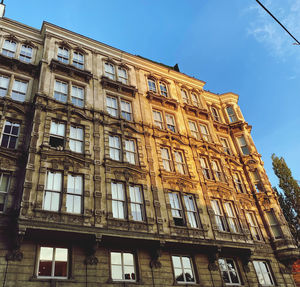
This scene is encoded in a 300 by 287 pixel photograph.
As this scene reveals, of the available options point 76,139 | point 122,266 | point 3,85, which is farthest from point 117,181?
point 3,85

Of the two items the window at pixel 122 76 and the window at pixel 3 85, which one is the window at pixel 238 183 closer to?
the window at pixel 122 76

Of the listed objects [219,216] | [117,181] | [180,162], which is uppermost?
[180,162]

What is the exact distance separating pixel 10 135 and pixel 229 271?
16049 mm

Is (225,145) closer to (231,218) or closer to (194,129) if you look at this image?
(194,129)

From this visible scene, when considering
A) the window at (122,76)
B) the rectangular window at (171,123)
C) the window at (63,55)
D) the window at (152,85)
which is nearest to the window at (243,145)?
the rectangular window at (171,123)

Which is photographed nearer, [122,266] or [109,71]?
[122,266]

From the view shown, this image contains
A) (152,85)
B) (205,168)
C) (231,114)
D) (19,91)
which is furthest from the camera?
(231,114)

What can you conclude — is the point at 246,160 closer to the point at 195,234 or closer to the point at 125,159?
the point at 195,234

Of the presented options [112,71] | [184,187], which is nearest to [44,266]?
[184,187]

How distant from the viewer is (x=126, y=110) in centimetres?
2197

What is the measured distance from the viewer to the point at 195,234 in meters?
17.2

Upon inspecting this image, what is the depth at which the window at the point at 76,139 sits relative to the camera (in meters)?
17.1

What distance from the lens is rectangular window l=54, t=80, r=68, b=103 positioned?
1914 centimetres

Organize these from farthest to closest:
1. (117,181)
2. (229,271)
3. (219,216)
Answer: (219,216) → (229,271) → (117,181)
